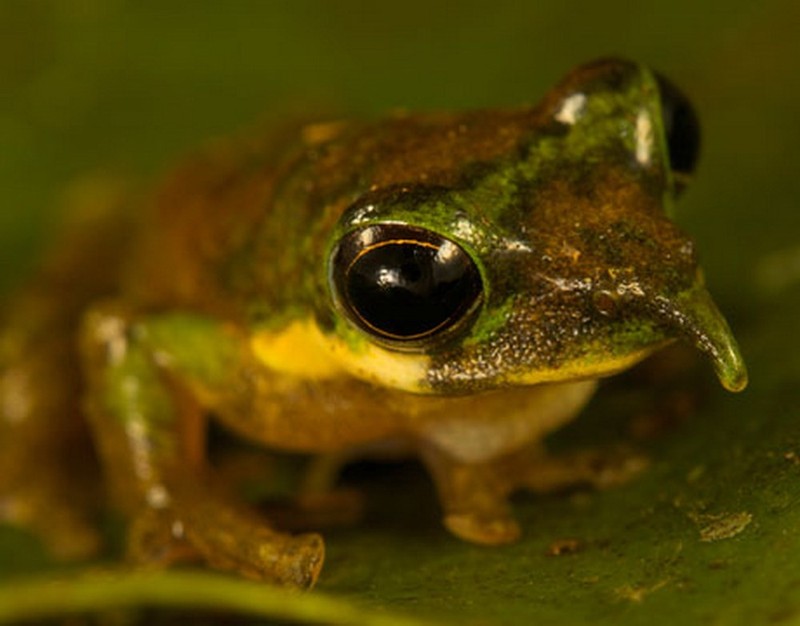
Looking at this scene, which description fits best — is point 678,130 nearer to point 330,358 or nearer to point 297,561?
point 330,358

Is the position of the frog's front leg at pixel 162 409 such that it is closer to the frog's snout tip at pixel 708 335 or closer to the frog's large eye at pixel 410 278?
the frog's large eye at pixel 410 278

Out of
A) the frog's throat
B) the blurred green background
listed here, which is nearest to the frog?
the frog's throat

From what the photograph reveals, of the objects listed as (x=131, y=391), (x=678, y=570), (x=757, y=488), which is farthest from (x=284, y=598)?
(x=131, y=391)

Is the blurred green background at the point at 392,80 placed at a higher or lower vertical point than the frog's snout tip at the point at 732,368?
higher

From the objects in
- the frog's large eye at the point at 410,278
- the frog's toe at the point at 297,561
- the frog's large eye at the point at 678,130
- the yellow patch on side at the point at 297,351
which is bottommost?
the frog's toe at the point at 297,561

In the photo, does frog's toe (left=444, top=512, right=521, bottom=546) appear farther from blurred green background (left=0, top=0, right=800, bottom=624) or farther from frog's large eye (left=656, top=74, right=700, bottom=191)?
frog's large eye (left=656, top=74, right=700, bottom=191)

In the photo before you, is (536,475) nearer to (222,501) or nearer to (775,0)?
(222,501)

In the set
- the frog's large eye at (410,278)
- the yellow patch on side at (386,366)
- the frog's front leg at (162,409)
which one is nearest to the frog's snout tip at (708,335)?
the frog's large eye at (410,278)
